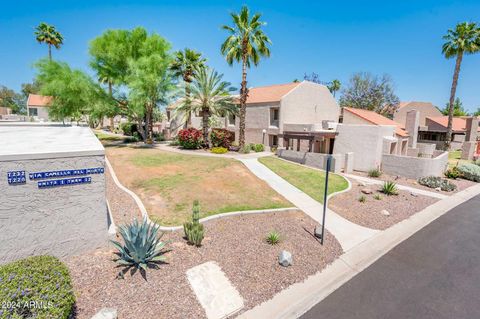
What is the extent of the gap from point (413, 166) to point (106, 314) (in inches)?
912

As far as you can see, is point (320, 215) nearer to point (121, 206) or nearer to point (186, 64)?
point (121, 206)

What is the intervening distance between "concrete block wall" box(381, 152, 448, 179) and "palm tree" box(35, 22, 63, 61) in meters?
55.9

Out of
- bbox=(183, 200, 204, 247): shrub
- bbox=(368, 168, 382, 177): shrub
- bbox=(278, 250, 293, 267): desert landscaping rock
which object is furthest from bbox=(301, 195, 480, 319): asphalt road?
bbox=(368, 168, 382, 177): shrub

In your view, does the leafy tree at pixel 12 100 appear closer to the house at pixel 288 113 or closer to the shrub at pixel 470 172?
the house at pixel 288 113

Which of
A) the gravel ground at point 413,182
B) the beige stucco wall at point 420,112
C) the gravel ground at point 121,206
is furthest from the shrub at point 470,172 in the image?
the beige stucco wall at point 420,112

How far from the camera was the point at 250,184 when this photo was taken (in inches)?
601

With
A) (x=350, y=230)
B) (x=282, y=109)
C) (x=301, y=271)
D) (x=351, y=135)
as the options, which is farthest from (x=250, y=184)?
(x=282, y=109)

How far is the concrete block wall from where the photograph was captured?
20.0 m

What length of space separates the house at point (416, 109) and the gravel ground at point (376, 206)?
41553mm

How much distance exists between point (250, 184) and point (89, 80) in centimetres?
2433

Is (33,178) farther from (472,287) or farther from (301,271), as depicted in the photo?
(472,287)

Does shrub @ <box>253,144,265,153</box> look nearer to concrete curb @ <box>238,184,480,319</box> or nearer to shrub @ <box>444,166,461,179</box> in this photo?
shrub @ <box>444,166,461,179</box>

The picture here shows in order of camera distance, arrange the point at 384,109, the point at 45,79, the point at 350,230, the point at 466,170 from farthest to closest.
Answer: the point at 384,109 → the point at 45,79 → the point at 466,170 → the point at 350,230

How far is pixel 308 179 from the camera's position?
17484mm
